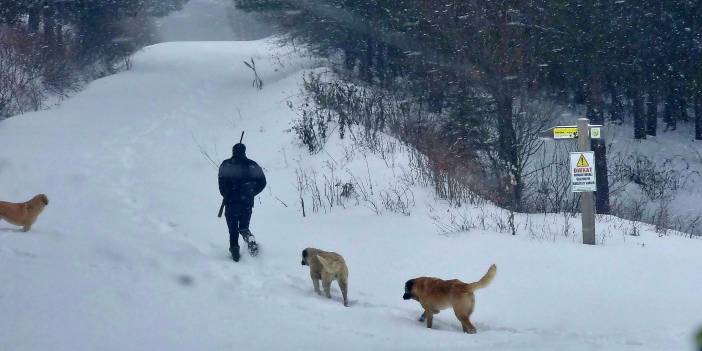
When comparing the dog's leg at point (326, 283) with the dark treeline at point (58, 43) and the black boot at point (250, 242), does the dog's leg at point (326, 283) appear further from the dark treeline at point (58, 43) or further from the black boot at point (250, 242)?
the dark treeline at point (58, 43)

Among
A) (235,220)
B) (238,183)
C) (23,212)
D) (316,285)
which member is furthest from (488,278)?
(23,212)

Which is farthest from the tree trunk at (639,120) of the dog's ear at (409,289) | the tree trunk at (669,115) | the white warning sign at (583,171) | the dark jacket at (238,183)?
the dog's ear at (409,289)

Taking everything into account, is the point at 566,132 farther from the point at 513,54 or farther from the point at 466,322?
the point at 513,54

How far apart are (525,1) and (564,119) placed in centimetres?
345

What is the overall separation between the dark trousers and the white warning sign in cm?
428

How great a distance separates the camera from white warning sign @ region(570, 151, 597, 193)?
29.7 ft

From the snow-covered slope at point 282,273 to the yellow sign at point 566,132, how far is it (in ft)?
4.46

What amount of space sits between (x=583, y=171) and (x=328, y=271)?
11.3 ft

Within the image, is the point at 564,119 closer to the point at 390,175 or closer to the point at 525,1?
the point at 525,1

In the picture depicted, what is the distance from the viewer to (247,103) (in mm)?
24812

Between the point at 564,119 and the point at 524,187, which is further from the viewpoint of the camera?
the point at 564,119

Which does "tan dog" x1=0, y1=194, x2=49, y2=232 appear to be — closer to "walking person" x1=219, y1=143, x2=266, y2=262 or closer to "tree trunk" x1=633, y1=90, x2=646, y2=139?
"walking person" x1=219, y1=143, x2=266, y2=262

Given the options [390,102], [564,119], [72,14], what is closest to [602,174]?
[564,119]

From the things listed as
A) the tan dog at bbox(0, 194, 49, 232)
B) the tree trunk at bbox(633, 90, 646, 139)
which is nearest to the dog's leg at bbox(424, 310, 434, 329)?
the tan dog at bbox(0, 194, 49, 232)
